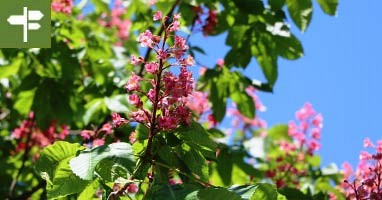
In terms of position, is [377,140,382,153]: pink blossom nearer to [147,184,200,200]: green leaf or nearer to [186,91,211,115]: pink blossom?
[147,184,200,200]: green leaf

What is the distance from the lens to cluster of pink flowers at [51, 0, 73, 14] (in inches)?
172

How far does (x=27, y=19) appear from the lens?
3.41 m

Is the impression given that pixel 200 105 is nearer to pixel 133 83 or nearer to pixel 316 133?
pixel 316 133

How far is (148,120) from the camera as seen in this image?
91.3 inches

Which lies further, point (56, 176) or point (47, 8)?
point (47, 8)

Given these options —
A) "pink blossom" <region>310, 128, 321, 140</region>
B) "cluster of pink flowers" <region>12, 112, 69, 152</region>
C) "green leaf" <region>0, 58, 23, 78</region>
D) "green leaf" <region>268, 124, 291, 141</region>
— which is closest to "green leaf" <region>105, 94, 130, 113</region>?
"green leaf" <region>0, 58, 23, 78</region>

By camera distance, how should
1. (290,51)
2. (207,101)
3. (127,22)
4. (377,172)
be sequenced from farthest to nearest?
1. (127,22)
2. (207,101)
3. (290,51)
4. (377,172)

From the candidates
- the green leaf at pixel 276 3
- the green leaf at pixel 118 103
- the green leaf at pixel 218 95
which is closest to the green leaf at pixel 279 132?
the green leaf at pixel 218 95

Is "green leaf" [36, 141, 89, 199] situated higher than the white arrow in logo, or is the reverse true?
the white arrow in logo

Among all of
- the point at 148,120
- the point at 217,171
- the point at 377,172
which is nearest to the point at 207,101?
the point at 217,171

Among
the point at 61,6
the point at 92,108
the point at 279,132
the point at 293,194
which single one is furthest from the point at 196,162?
the point at 279,132

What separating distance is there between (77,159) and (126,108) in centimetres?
158

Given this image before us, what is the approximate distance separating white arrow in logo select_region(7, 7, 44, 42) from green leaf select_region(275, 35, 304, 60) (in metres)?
1.36

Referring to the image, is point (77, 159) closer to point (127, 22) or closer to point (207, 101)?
point (207, 101)
